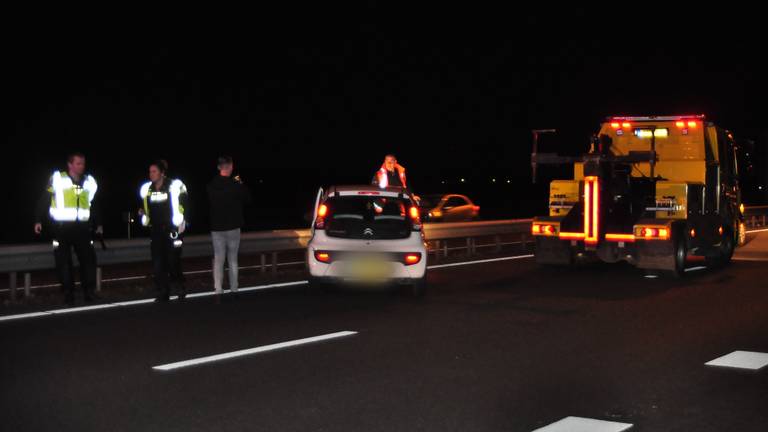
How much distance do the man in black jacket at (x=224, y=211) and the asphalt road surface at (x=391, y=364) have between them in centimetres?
63

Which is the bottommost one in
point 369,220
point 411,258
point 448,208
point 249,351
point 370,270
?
point 249,351

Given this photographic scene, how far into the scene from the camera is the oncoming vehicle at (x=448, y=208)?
2870cm

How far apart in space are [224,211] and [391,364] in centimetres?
471

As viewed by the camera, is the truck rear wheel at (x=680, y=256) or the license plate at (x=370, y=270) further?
the truck rear wheel at (x=680, y=256)

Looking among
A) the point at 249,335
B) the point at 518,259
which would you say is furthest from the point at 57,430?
the point at 518,259

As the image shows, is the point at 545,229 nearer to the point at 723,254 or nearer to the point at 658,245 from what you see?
the point at 658,245

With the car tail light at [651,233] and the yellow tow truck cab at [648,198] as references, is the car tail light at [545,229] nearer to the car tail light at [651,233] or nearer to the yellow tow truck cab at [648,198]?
the yellow tow truck cab at [648,198]

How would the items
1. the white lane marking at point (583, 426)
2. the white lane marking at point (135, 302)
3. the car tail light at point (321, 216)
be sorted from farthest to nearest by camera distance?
the car tail light at point (321, 216)
the white lane marking at point (135, 302)
the white lane marking at point (583, 426)

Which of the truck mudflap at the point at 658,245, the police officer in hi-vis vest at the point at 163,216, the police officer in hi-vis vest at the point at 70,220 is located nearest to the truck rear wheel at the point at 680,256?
the truck mudflap at the point at 658,245

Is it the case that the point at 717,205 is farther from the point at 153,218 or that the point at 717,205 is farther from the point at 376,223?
the point at 153,218

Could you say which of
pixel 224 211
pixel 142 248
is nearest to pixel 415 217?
pixel 224 211

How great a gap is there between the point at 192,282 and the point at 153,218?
243 cm

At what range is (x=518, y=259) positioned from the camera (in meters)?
18.5

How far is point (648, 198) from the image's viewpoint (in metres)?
15.6
